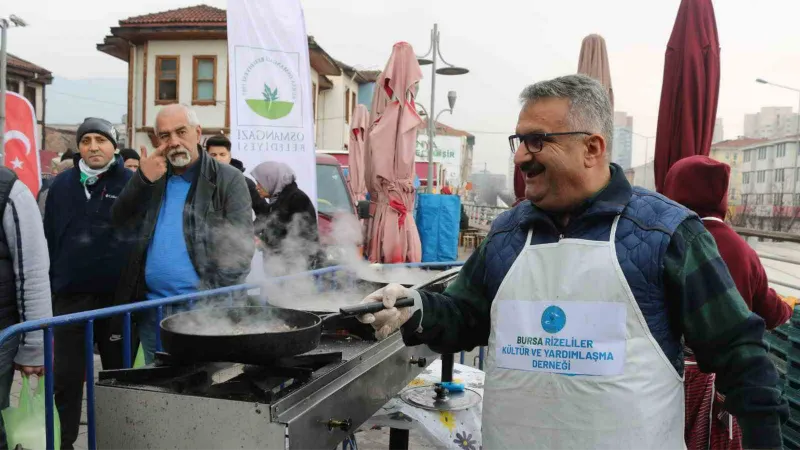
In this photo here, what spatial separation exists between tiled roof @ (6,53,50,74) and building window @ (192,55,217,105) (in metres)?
16.9

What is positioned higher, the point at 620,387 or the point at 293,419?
the point at 620,387

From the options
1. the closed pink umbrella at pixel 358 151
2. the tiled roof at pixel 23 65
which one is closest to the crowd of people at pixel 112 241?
the closed pink umbrella at pixel 358 151

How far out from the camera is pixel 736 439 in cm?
286

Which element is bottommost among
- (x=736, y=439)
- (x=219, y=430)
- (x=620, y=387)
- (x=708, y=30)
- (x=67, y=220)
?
(x=736, y=439)

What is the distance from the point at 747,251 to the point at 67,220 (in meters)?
4.03

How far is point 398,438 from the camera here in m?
3.25

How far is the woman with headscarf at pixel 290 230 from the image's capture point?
15.7 ft

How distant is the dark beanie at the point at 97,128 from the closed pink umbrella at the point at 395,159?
11.4 ft

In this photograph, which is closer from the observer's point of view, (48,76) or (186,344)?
(186,344)

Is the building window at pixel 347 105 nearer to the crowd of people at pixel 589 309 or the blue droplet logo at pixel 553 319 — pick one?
the crowd of people at pixel 589 309

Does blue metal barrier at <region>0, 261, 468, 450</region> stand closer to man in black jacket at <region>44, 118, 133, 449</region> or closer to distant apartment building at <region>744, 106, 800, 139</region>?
man in black jacket at <region>44, 118, 133, 449</region>

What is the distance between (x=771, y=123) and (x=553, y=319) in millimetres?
108505

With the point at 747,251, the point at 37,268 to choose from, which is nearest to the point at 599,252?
the point at 747,251

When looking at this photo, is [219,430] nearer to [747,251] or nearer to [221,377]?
[221,377]
